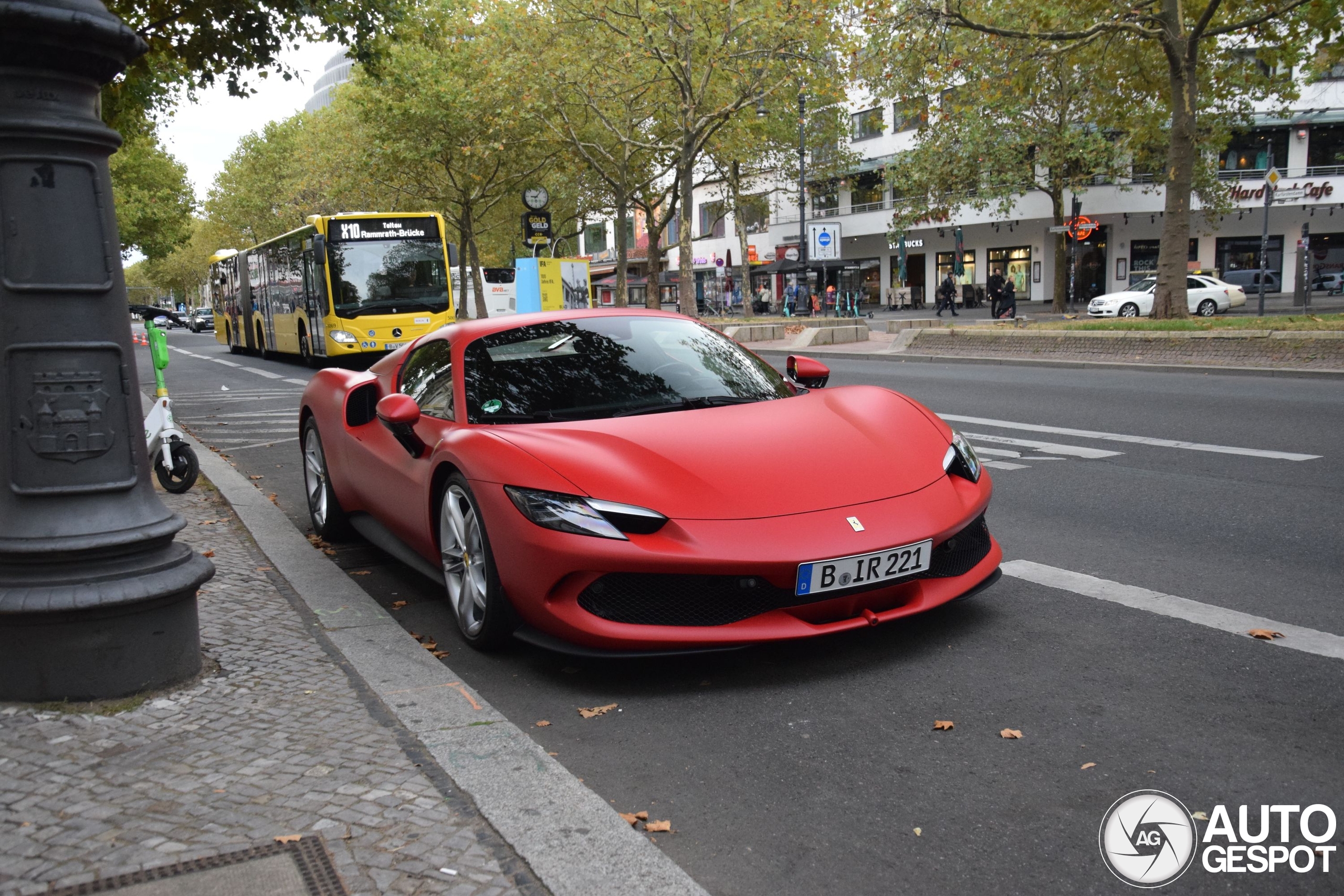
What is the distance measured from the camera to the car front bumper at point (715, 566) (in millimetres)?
3670

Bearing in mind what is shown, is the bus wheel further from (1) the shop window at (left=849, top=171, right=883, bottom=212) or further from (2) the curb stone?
(1) the shop window at (left=849, top=171, right=883, bottom=212)

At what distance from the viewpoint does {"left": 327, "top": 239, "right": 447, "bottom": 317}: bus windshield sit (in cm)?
2219

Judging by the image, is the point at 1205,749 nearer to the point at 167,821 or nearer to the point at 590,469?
the point at 590,469

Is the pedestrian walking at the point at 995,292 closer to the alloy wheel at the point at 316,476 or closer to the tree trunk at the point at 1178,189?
the tree trunk at the point at 1178,189

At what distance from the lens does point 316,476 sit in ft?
21.9

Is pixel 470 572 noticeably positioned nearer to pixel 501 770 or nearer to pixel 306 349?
pixel 501 770

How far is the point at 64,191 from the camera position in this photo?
136 inches

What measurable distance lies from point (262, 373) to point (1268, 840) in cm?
2365

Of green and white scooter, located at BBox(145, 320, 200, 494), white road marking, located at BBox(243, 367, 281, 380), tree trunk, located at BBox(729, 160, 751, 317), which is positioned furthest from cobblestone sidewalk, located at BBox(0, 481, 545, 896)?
tree trunk, located at BBox(729, 160, 751, 317)

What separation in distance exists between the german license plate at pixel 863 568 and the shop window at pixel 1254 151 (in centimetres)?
4954

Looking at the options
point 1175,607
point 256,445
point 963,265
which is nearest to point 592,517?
point 1175,607

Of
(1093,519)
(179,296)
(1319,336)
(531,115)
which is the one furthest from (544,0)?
(179,296)

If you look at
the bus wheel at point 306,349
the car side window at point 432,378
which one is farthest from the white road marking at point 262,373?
the car side window at point 432,378

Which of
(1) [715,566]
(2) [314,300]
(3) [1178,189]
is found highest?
(3) [1178,189]
